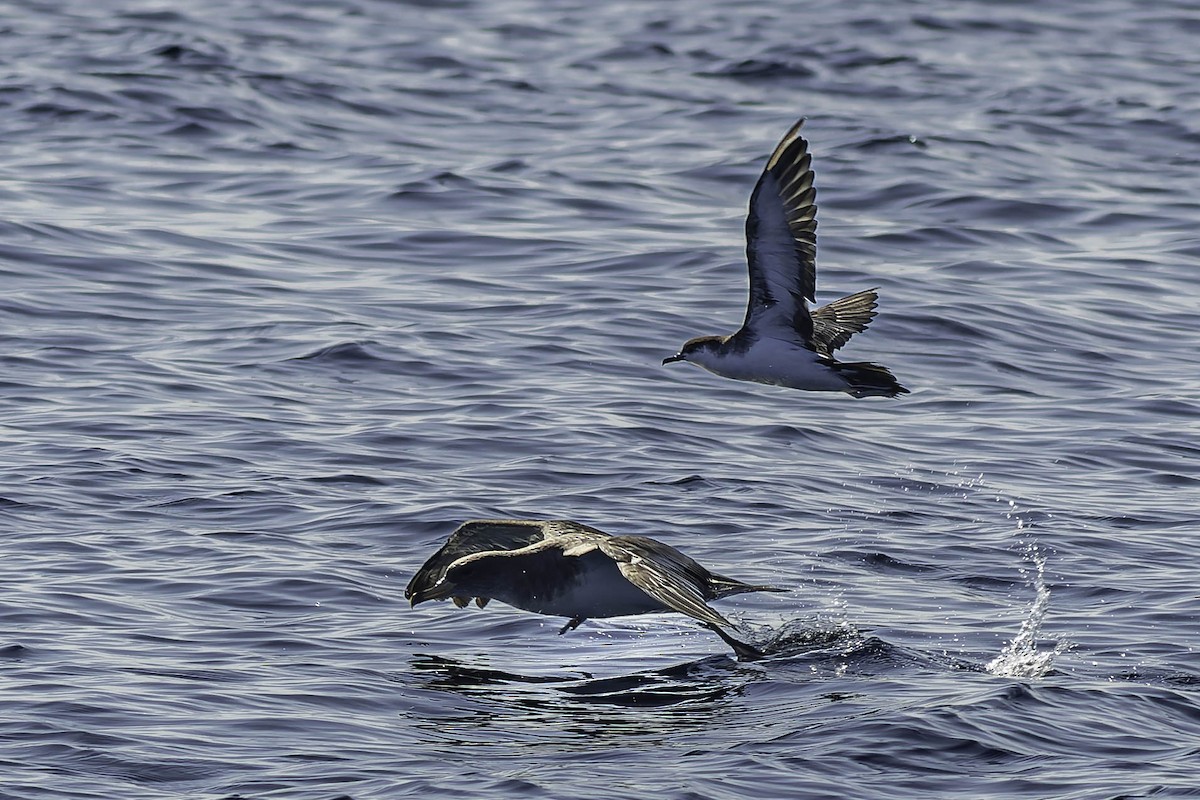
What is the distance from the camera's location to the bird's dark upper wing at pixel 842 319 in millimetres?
12492

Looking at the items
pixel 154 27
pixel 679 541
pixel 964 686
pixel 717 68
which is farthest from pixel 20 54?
pixel 964 686

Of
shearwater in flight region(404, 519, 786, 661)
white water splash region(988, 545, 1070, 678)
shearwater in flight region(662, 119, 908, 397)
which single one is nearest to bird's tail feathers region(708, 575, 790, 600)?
shearwater in flight region(404, 519, 786, 661)

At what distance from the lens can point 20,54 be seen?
2619 cm

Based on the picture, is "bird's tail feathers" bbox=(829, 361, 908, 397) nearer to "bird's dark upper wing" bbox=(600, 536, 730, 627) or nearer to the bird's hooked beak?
"bird's dark upper wing" bbox=(600, 536, 730, 627)

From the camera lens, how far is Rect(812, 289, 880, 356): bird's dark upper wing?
1249 cm

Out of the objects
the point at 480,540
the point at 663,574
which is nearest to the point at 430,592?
the point at 480,540

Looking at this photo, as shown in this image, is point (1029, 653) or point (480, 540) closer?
point (1029, 653)

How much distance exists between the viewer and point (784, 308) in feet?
38.3

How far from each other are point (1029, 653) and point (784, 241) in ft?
9.46

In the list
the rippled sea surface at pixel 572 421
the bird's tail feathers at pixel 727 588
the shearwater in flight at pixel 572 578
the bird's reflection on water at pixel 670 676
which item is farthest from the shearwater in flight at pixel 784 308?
→ the shearwater in flight at pixel 572 578

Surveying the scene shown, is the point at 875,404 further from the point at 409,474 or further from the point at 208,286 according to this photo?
the point at 208,286

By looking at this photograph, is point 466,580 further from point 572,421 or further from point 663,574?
point 572,421

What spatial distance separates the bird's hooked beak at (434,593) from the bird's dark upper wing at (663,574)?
0.89 meters

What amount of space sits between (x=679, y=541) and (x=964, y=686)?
277 centimetres
